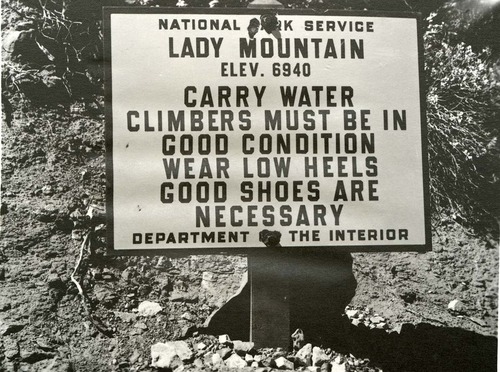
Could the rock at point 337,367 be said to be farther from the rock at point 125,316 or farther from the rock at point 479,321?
the rock at point 125,316

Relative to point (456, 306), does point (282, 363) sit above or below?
below

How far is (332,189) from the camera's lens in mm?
974

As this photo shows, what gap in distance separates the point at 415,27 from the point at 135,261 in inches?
30.3

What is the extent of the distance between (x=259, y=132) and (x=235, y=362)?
468 millimetres

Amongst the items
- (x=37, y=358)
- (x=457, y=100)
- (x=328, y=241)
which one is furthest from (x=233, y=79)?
(x=37, y=358)

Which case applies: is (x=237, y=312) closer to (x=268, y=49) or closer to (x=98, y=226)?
(x=98, y=226)

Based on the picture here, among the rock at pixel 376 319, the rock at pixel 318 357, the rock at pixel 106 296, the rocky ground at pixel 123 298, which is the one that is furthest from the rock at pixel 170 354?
the rock at pixel 376 319

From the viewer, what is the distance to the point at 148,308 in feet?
3.17

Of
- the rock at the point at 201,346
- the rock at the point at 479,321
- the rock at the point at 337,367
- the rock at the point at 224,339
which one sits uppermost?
the rock at the point at 479,321

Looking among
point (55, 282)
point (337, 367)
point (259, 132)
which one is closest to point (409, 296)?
point (337, 367)

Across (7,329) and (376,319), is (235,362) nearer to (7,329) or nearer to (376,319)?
(376,319)

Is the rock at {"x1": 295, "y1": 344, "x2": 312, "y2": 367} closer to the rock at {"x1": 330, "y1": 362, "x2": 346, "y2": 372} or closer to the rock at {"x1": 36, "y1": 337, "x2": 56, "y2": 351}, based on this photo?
the rock at {"x1": 330, "y1": 362, "x2": 346, "y2": 372}

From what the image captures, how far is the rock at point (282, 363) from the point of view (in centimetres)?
96

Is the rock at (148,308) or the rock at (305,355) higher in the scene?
the rock at (148,308)
